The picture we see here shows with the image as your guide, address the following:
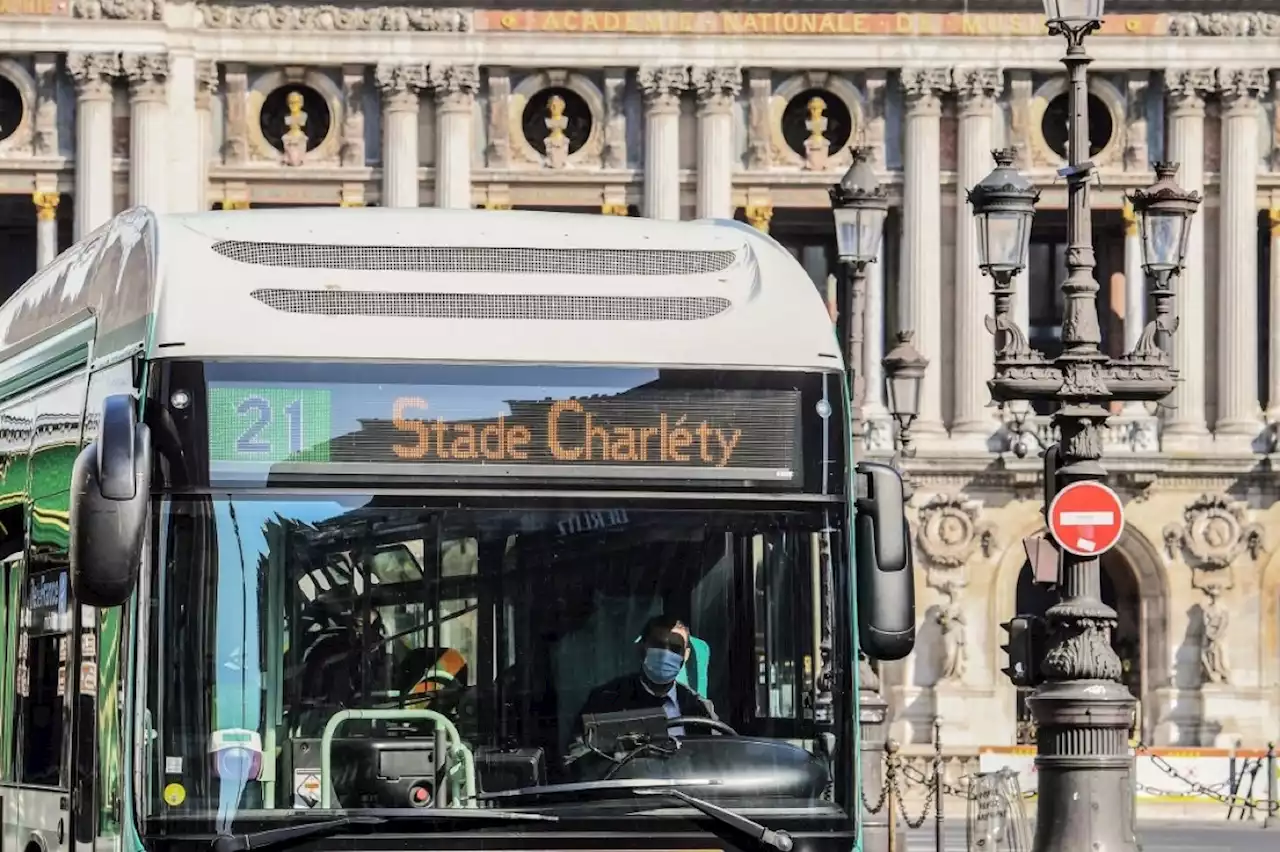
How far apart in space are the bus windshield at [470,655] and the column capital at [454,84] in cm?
4014

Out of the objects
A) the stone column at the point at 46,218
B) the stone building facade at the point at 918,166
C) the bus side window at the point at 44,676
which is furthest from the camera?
the stone building facade at the point at 918,166

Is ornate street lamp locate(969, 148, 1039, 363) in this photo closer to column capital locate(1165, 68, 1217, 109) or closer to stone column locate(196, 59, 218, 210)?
stone column locate(196, 59, 218, 210)

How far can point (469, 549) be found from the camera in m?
10.8

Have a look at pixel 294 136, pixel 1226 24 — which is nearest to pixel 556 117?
pixel 294 136

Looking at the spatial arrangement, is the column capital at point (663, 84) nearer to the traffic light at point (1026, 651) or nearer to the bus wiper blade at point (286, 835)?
the traffic light at point (1026, 651)

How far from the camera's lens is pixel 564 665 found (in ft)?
35.3

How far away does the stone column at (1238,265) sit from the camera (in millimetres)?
50969

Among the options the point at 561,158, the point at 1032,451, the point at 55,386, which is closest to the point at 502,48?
the point at 561,158

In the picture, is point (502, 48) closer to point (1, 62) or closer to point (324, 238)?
point (1, 62)

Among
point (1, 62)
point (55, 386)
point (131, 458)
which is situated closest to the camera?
point (131, 458)

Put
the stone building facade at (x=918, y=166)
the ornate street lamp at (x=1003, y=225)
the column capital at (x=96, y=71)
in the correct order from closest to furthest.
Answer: the ornate street lamp at (x=1003, y=225) → the column capital at (x=96, y=71) → the stone building facade at (x=918, y=166)

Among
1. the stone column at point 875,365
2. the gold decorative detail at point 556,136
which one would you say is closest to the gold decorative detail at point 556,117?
the gold decorative detail at point 556,136

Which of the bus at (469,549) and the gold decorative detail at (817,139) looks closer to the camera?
the bus at (469,549)

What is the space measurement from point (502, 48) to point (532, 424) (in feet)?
132
